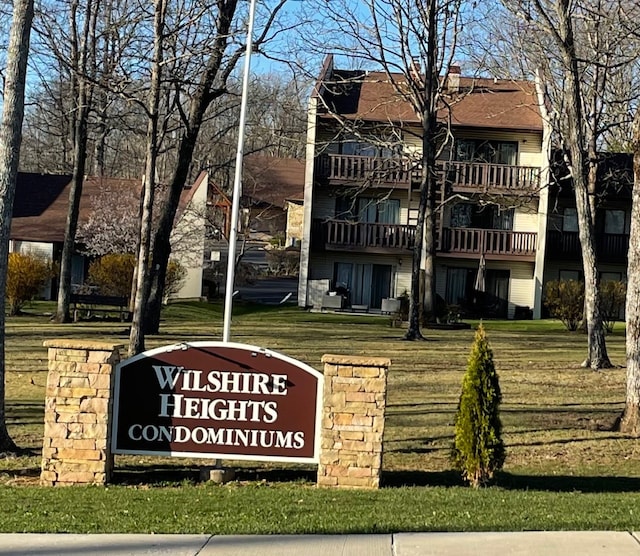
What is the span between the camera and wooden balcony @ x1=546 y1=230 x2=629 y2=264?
41.9 metres

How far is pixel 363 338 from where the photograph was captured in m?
25.1

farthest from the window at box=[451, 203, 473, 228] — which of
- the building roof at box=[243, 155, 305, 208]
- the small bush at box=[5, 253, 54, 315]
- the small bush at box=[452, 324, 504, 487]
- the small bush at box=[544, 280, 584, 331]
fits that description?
the small bush at box=[452, 324, 504, 487]

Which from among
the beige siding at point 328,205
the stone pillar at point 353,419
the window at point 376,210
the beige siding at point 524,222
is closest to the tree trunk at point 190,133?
the stone pillar at point 353,419

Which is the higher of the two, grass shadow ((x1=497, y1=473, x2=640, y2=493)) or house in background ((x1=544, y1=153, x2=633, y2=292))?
house in background ((x1=544, y1=153, x2=633, y2=292))

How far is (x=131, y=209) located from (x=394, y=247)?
37.6ft

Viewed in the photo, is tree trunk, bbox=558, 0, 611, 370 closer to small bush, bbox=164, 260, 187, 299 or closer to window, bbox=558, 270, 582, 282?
small bush, bbox=164, 260, 187, 299

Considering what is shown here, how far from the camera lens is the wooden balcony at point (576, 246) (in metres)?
41.9

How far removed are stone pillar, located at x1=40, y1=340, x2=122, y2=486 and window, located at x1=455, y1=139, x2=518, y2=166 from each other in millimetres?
34289

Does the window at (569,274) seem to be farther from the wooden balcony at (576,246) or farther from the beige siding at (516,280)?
the beige siding at (516,280)

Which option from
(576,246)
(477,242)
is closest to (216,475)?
(477,242)

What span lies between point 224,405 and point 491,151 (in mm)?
34316

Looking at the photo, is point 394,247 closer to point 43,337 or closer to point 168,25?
point 43,337

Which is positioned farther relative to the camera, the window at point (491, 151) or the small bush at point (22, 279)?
the window at point (491, 151)

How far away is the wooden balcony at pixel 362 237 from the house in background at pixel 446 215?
42 mm
